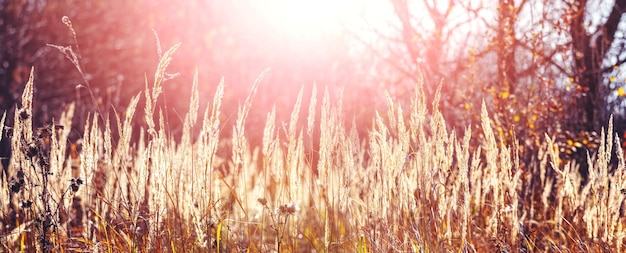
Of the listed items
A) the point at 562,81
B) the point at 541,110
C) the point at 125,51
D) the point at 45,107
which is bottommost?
the point at 541,110

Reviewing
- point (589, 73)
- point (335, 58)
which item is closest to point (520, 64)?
point (589, 73)

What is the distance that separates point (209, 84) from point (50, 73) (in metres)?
3.04

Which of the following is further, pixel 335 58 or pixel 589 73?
pixel 335 58

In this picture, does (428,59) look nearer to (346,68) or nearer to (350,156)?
(350,156)

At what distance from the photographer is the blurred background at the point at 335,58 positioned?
13.4 ft

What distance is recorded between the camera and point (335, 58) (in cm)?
853

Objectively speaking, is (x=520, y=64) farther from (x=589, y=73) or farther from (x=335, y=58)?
(x=335, y=58)

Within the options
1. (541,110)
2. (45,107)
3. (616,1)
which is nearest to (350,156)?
(541,110)

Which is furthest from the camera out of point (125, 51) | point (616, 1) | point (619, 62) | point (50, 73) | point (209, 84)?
point (209, 84)

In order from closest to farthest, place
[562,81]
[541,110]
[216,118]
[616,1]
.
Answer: [216,118] → [541,110] → [562,81] → [616,1]

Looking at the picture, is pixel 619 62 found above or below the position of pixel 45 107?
below

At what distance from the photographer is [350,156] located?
237 centimetres

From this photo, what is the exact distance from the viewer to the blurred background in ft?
13.4

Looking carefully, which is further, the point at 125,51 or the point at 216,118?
the point at 125,51
